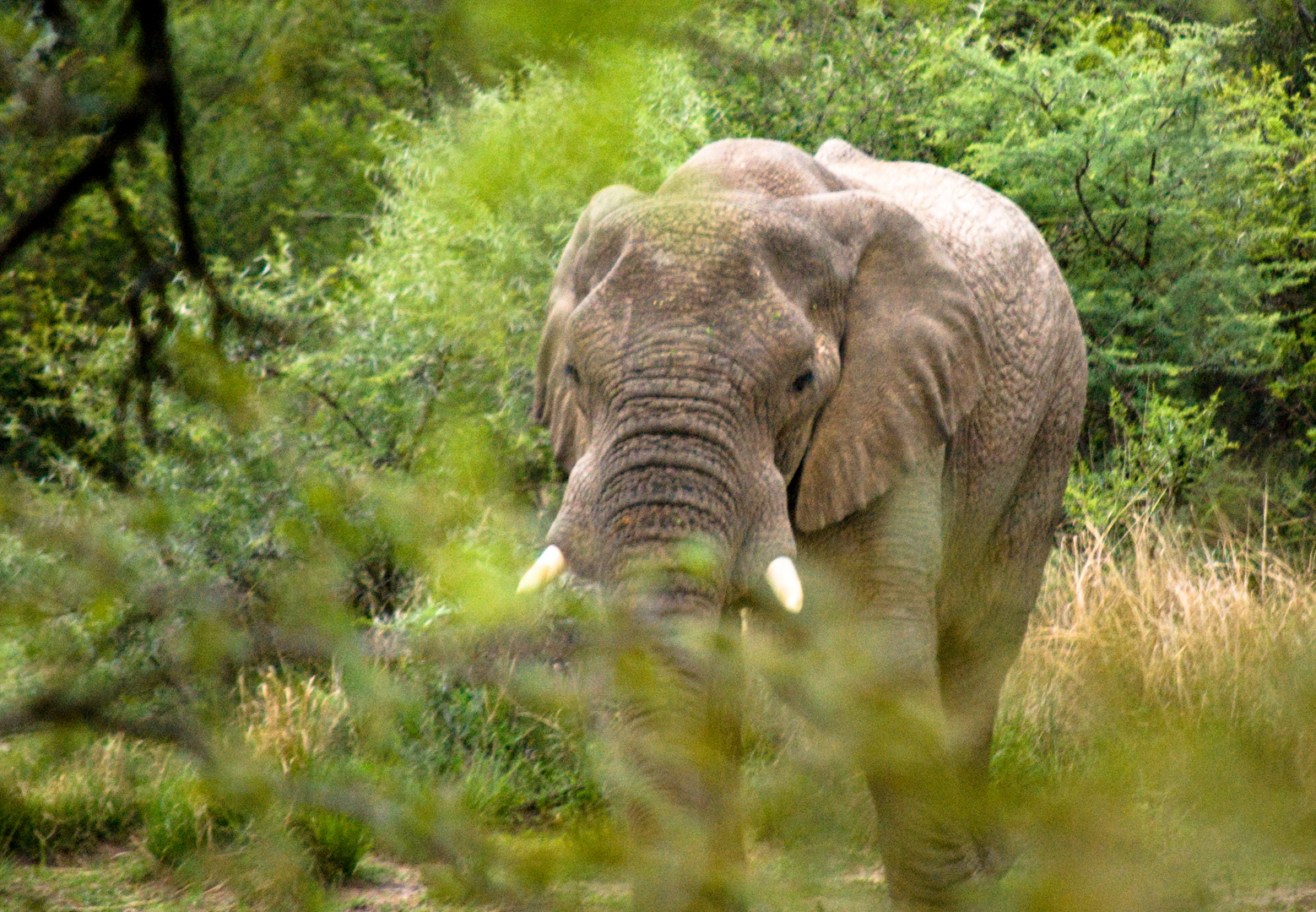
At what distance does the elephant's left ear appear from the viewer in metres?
4.12

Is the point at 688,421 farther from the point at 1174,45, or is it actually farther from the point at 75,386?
the point at 1174,45

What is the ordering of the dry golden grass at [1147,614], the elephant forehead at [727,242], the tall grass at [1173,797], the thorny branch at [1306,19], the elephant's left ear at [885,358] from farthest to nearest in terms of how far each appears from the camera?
the thorny branch at [1306,19] < the dry golden grass at [1147,614] < the elephant's left ear at [885,358] < the elephant forehead at [727,242] < the tall grass at [1173,797]

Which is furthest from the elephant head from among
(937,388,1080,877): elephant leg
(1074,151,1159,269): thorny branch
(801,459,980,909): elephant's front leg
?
(1074,151,1159,269): thorny branch

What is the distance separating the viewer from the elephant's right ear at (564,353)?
13.7ft

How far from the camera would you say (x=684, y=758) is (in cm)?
89

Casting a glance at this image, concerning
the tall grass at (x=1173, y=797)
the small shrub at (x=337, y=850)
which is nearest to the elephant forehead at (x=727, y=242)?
the small shrub at (x=337, y=850)

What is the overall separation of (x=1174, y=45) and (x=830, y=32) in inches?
77.7

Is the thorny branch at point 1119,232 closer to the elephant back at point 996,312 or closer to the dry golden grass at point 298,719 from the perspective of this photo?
the elephant back at point 996,312

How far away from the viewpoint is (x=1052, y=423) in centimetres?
554

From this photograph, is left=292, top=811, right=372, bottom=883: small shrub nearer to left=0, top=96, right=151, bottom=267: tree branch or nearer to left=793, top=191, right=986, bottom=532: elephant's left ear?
left=793, top=191, right=986, bottom=532: elephant's left ear

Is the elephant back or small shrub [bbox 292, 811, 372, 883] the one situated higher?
the elephant back

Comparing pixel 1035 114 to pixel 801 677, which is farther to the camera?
pixel 1035 114

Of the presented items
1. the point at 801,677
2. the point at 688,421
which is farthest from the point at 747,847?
the point at 688,421

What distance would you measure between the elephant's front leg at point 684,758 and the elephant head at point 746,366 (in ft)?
7.26
